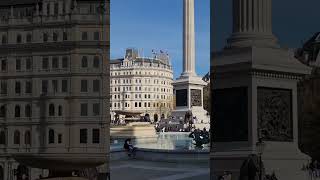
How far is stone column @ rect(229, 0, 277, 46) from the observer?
11164 mm

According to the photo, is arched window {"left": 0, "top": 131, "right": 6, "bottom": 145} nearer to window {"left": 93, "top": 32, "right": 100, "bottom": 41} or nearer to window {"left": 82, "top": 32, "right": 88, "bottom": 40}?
window {"left": 82, "top": 32, "right": 88, "bottom": 40}

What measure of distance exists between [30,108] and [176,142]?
4.29 m

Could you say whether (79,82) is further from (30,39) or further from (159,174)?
(159,174)

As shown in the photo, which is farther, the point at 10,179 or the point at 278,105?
the point at 278,105

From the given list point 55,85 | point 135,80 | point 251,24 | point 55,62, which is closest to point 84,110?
point 55,85

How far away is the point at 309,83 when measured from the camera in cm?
1180

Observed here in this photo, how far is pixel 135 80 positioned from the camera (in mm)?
11664

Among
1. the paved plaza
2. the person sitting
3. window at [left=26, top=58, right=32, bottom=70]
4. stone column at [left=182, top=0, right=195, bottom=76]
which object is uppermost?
stone column at [left=182, top=0, right=195, bottom=76]

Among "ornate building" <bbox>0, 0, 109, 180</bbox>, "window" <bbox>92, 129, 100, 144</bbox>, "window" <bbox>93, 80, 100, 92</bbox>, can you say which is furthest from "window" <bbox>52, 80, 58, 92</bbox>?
"window" <bbox>92, 129, 100, 144</bbox>

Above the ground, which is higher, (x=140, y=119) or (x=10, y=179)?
(x=140, y=119)

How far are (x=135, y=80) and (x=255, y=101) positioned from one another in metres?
2.24

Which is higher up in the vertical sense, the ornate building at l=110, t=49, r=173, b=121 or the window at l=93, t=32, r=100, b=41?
the window at l=93, t=32, r=100, b=41

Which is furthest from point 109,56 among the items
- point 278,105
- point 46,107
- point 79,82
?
point 278,105

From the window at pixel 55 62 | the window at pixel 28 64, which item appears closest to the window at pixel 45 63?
the window at pixel 55 62
